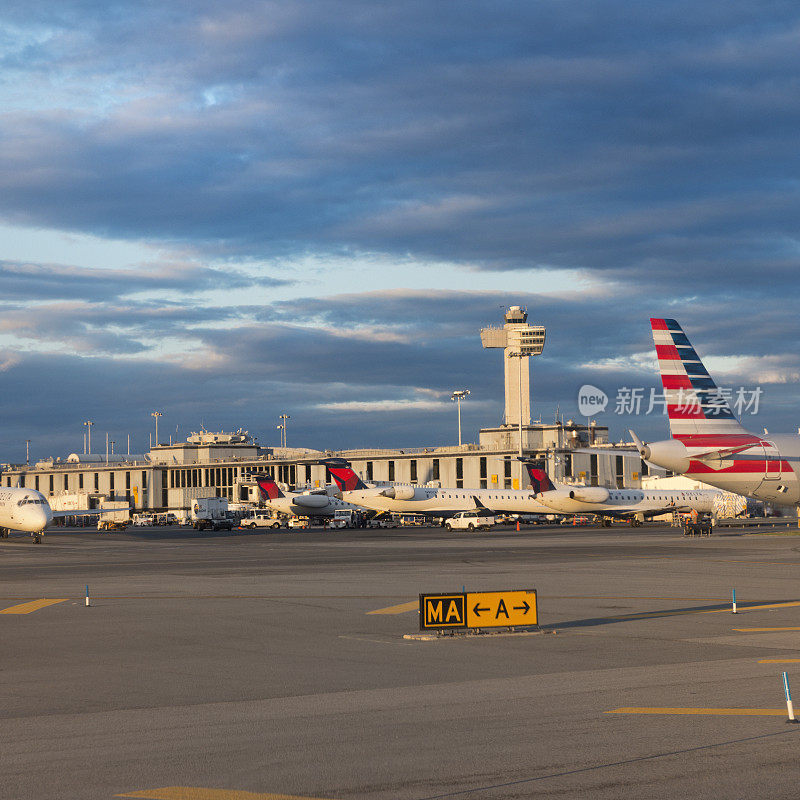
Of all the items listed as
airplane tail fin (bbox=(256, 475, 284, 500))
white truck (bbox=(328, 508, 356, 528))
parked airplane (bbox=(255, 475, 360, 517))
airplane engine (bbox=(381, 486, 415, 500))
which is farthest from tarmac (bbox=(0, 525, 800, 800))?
airplane tail fin (bbox=(256, 475, 284, 500))

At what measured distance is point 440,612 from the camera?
21.8 m

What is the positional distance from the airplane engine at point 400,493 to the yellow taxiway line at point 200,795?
4009 inches

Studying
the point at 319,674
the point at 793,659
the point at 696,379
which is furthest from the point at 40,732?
the point at 696,379

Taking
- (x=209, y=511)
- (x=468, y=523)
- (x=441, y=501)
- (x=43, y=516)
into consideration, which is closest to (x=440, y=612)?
(x=43, y=516)

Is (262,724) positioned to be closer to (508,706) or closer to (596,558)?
(508,706)

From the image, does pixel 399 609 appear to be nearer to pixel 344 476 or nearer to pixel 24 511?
pixel 24 511

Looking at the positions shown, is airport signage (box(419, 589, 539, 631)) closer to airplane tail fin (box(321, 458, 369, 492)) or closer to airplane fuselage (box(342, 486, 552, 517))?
airplane fuselage (box(342, 486, 552, 517))

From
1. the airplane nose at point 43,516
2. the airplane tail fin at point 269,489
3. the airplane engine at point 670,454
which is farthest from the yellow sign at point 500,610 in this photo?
the airplane tail fin at point 269,489

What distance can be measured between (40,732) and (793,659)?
42.7 feet

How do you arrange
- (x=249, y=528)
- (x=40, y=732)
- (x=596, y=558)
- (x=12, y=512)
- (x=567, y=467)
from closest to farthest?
1. (x=40, y=732)
2. (x=596, y=558)
3. (x=12, y=512)
4. (x=249, y=528)
5. (x=567, y=467)

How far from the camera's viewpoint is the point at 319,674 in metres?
17.5

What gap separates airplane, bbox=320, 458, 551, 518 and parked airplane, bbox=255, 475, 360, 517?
13268mm

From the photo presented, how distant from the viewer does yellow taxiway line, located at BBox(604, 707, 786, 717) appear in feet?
43.8

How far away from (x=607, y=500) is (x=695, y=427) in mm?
54869
